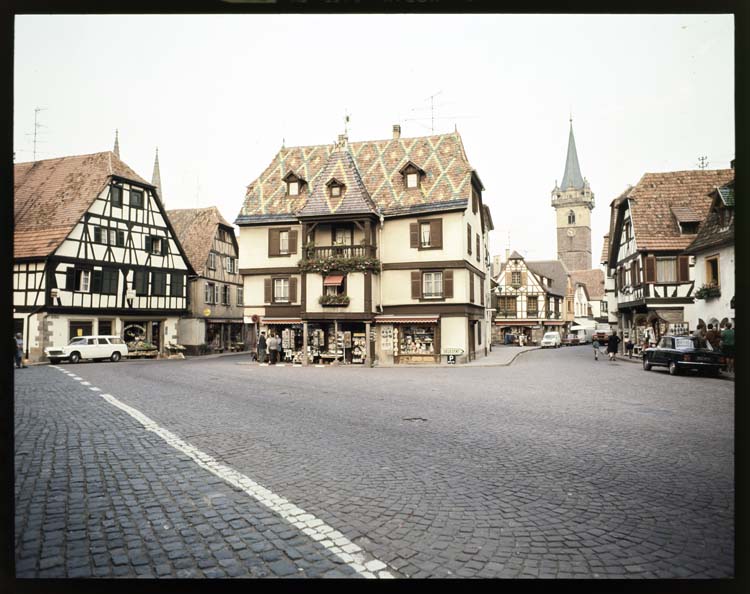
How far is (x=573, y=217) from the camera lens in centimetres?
9256

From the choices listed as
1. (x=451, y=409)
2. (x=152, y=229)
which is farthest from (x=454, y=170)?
(x=451, y=409)

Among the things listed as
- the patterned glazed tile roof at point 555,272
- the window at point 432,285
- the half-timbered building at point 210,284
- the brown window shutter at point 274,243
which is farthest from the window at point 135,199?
the patterned glazed tile roof at point 555,272

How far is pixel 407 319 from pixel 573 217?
3013 inches

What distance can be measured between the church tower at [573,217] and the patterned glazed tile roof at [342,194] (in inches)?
2866

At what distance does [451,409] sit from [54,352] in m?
9.90

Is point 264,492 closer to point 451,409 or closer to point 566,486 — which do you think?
point 566,486

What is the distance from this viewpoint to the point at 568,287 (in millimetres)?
63656

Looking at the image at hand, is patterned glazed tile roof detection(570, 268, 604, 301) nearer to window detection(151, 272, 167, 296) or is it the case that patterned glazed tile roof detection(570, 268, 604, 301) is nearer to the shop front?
the shop front

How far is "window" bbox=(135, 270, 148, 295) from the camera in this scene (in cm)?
1581

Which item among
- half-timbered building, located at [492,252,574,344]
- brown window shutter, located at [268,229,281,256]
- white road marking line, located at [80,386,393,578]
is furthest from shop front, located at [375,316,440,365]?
half-timbered building, located at [492,252,574,344]

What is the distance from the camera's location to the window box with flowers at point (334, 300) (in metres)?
25.5

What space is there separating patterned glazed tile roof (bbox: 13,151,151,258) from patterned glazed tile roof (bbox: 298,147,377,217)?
46.2 feet

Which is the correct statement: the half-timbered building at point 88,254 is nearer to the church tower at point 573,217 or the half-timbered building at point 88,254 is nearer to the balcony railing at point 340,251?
the balcony railing at point 340,251

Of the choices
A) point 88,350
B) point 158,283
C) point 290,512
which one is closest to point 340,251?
point 158,283
